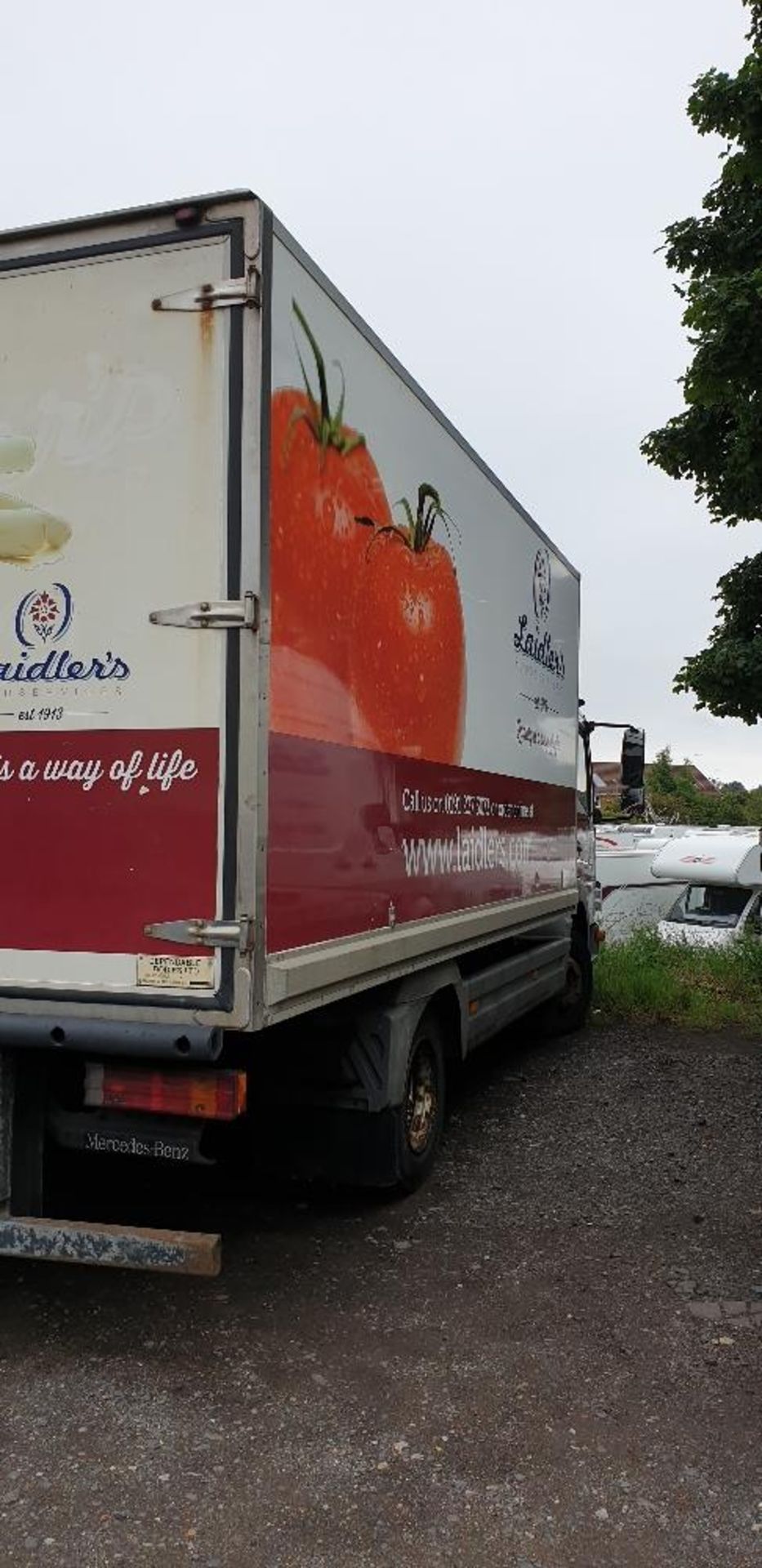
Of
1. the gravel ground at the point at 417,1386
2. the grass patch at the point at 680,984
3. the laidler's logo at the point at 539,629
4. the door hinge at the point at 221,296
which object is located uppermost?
the door hinge at the point at 221,296

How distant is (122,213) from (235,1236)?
12.6 feet

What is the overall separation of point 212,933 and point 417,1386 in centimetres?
152

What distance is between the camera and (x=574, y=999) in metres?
9.88

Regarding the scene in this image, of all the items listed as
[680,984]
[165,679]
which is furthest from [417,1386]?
[680,984]

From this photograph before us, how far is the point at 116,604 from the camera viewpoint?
3.90m

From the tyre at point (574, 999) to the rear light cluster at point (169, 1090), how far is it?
20.1 feet

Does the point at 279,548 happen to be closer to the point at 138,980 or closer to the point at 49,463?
the point at 49,463

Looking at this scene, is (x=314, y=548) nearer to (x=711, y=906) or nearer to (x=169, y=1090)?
(x=169, y=1090)

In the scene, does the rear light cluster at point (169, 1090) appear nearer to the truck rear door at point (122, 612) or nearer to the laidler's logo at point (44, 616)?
the truck rear door at point (122, 612)

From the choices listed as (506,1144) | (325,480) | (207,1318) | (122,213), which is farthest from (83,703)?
(506,1144)

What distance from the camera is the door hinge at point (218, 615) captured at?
3.78 metres

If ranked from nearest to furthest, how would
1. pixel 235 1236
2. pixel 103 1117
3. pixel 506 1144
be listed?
pixel 103 1117 → pixel 235 1236 → pixel 506 1144

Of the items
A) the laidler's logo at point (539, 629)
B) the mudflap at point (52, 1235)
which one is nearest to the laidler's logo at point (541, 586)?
the laidler's logo at point (539, 629)

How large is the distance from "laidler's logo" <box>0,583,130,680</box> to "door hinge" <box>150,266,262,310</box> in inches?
37.4
